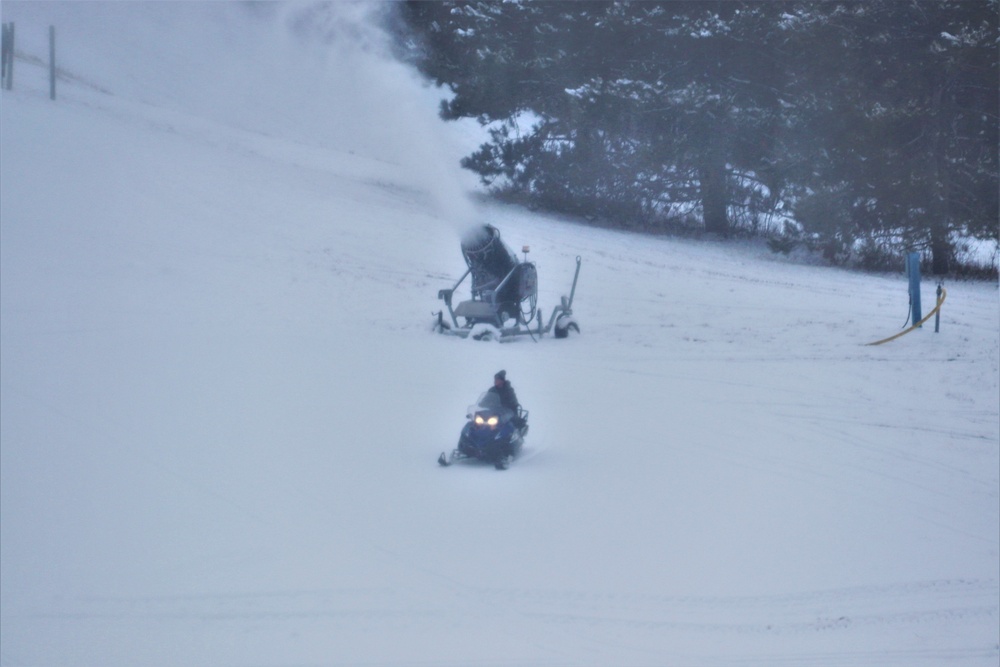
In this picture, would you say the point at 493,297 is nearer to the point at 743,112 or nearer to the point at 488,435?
the point at 488,435

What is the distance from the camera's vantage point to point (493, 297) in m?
16.3

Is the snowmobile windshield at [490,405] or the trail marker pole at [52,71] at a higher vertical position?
the trail marker pole at [52,71]

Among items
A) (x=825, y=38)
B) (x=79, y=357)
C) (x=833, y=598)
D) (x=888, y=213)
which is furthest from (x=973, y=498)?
(x=825, y=38)

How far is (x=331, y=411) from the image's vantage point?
1188 cm

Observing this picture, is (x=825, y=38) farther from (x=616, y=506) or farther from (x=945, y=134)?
(x=616, y=506)

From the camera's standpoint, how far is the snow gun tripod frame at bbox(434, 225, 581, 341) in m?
16.3

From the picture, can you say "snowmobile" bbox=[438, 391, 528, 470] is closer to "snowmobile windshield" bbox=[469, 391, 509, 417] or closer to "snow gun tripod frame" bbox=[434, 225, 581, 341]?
"snowmobile windshield" bbox=[469, 391, 509, 417]

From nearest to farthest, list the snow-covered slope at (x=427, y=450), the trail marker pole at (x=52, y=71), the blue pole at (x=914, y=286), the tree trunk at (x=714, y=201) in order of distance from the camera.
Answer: the snow-covered slope at (x=427, y=450)
the blue pole at (x=914, y=286)
the trail marker pole at (x=52, y=71)
the tree trunk at (x=714, y=201)

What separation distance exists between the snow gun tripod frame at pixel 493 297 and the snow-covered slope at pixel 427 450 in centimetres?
39

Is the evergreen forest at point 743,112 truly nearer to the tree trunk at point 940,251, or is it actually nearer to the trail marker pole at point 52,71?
the tree trunk at point 940,251

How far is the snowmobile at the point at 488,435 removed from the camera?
977cm

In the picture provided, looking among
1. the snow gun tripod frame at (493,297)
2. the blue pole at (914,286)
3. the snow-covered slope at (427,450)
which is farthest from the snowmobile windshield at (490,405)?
the blue pole at (914,286)

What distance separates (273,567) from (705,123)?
23.0 m

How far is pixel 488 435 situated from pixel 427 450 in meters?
1.05
